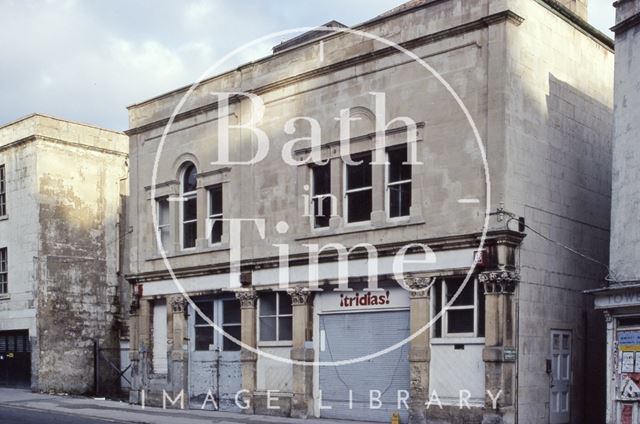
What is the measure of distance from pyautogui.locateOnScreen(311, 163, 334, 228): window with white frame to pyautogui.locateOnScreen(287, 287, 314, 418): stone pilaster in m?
1.96

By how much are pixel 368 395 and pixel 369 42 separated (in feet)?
29.6

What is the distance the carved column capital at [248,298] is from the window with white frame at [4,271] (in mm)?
15354

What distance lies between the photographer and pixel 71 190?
3416cm

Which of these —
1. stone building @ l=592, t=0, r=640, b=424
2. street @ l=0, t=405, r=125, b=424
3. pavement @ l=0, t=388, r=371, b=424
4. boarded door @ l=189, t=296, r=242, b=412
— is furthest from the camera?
boarded door @ l=189, t=296, r=242, b=412

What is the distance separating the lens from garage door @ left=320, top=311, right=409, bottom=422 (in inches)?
787

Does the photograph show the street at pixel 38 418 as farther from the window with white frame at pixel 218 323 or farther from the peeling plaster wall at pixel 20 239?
the peeling plaster wall at pixel 20 239

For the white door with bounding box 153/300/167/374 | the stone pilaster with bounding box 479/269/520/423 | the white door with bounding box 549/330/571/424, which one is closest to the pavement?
the white door with bounding box 153/300/167/374

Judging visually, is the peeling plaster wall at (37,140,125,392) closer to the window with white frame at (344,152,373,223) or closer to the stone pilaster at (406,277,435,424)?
the window with white frame at (344,152,373,223)

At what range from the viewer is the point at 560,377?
19312 millimetres

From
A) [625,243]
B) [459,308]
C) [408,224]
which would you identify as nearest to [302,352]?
[408,224]

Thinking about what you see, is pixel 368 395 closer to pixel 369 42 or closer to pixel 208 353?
pixel 208 353

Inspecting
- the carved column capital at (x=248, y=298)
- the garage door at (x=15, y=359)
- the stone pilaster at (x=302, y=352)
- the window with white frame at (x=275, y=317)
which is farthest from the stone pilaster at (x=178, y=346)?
the garage door at (x=15, y=359)

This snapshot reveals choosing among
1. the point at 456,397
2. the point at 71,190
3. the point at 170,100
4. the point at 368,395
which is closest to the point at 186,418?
the point at 368,395

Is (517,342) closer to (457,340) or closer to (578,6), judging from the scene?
(457,340)
